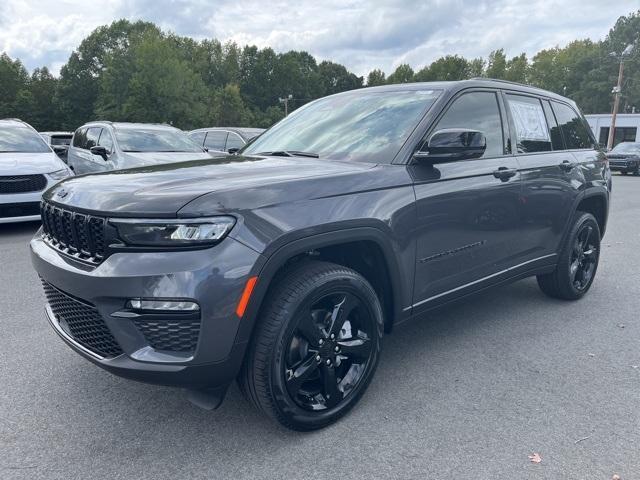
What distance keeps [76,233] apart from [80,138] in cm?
925

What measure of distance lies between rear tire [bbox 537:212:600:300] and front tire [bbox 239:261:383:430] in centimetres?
248

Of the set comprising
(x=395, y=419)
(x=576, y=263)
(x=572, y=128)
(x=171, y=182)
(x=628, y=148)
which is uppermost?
(x=572, y=128)

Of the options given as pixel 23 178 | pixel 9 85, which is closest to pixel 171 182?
pixel 23 178

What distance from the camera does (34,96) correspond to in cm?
6216

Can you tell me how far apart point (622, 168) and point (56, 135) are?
23774 mm

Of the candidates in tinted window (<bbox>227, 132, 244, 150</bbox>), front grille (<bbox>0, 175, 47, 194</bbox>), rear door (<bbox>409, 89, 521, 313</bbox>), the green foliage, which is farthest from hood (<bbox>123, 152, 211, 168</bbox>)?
the green foliage

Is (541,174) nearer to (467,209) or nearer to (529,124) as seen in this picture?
(529,124)

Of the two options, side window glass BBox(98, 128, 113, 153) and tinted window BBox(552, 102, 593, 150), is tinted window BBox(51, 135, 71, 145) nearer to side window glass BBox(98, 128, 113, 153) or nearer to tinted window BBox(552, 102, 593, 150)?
side window glass BBox(98, 128, 113, 153)

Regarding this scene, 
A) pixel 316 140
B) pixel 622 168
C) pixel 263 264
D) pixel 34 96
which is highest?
pixel 34 96

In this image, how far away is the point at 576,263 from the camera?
4672 millimetres

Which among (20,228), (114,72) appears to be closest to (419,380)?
(20,228)

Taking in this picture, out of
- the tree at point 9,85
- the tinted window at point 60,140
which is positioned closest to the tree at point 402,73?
the tree at point 9,85

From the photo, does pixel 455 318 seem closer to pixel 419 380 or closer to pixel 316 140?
pixel 419 380

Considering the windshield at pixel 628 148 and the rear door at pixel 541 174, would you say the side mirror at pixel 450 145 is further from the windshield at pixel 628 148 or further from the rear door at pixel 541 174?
the windshield at pixel 628 148
